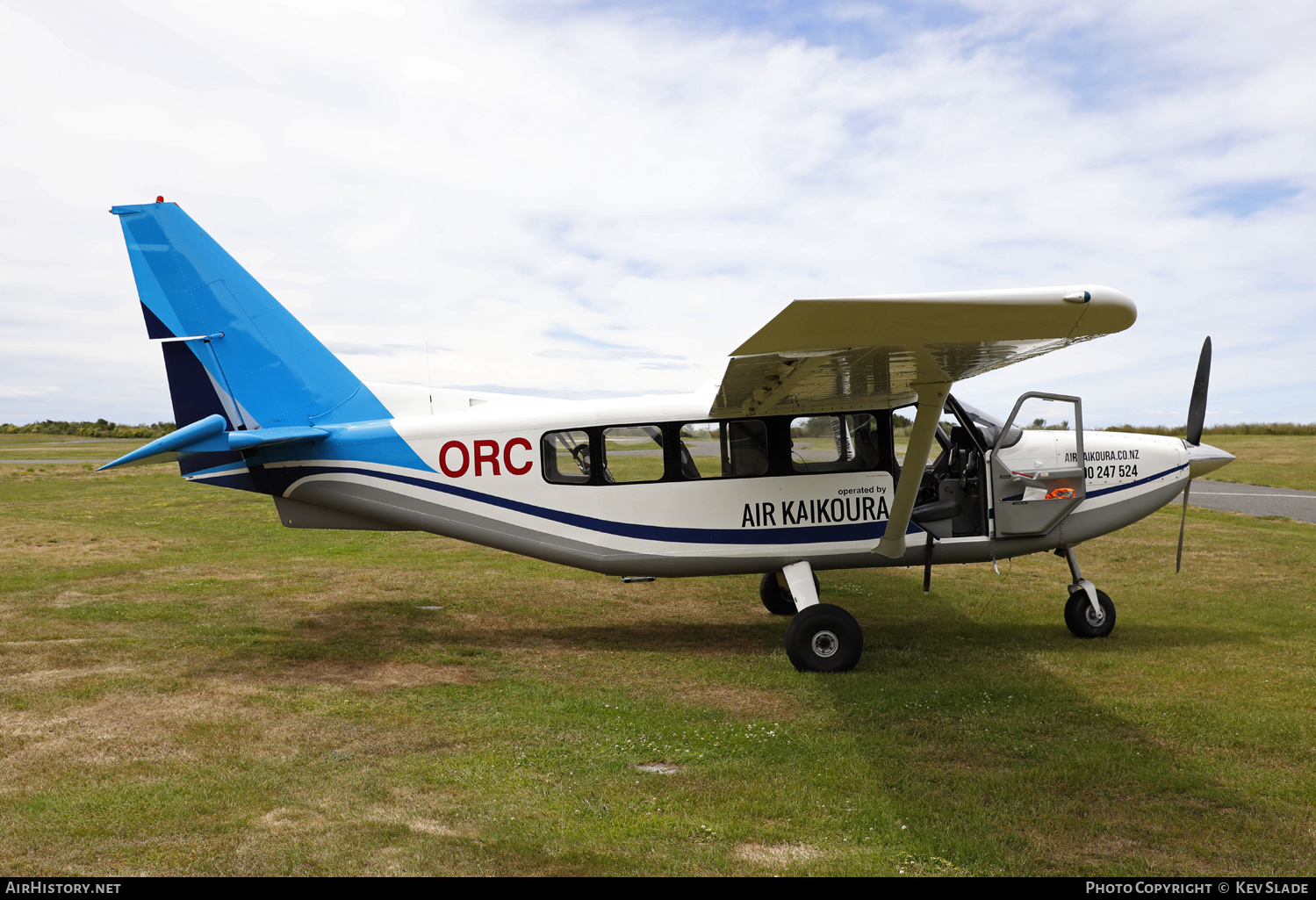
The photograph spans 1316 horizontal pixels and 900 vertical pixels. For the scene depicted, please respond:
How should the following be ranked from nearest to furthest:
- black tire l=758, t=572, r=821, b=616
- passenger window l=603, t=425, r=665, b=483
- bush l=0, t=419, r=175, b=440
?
passenger window l=603, t=425, r=665, b=483, black tire l=758, t=572, r=821, b=616, bush l=0, t=419, r=175, b=440

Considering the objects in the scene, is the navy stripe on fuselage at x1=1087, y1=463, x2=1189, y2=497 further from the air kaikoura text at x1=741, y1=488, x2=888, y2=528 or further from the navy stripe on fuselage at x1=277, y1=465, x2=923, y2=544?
the air kaikoura text at x1=741, y1=488, x2=888, y2=528

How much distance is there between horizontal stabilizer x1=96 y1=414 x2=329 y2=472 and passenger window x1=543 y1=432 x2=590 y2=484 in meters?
2.28

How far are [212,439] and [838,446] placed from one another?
6.12 metres

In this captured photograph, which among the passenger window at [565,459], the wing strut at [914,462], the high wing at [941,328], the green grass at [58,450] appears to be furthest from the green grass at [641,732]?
the green grass at [58,450]

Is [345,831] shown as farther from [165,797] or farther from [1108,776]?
[1108,776]

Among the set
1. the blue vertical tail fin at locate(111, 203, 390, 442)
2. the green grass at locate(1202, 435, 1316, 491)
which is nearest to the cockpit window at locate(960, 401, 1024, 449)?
the blue vertical tail fin at locate(111, 203, 390, 442)

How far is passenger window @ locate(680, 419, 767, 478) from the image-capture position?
772 centimetres

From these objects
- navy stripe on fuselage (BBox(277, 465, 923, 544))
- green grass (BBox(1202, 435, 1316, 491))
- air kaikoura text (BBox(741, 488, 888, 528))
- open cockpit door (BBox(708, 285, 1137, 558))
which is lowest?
green grass (BBox(1202, 435, 1316, 491))

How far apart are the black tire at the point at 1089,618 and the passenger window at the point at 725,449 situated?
3.49 meters

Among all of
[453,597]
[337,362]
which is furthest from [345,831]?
[453,597]

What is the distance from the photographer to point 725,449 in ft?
25.5

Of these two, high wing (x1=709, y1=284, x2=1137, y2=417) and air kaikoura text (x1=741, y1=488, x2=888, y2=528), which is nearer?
high wing (x1=709, y1=284, x2=1137, y2=417)

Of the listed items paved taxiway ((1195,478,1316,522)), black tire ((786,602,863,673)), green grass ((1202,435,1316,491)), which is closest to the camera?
black tire ((786,602,863,673))

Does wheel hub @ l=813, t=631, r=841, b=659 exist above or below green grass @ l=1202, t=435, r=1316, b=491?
above
